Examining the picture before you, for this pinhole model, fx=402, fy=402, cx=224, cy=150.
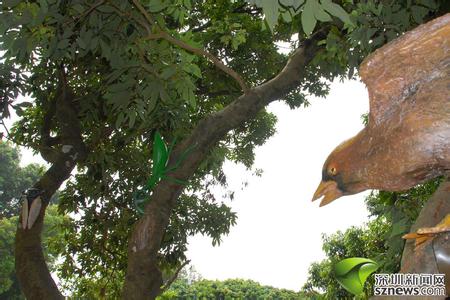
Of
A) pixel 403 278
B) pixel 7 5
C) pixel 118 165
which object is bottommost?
pixel 403 278

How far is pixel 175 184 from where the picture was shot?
339cm

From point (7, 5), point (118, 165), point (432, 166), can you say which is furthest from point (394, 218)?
point (118, 165)

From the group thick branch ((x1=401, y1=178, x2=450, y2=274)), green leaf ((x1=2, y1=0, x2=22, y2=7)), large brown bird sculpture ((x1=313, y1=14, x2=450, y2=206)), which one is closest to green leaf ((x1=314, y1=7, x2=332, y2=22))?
large brown bird sculpture ((x1=313, y1=14, x2=450, y2=206))

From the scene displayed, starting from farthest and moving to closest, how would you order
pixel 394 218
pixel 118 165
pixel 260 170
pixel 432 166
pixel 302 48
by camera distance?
pixel 260 170
pixel 118 165
pixel 302 48
pixel 394 218
pixel 432 166

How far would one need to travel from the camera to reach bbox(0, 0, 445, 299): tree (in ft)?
8.66

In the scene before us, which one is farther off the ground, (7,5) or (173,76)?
(7,5)

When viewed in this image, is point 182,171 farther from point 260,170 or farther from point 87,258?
point 260,170

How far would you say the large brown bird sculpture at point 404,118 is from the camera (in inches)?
32.8

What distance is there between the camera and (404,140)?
0.86 m

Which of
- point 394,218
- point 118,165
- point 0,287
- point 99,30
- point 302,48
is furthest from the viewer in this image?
point 0,287

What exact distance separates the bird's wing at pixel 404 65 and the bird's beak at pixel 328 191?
0.63 ft

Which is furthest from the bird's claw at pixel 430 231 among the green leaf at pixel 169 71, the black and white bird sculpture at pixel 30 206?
the black and white bird sculpture at pixel 30 206

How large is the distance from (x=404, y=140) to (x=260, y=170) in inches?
340

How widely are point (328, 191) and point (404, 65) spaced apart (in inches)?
13.9
